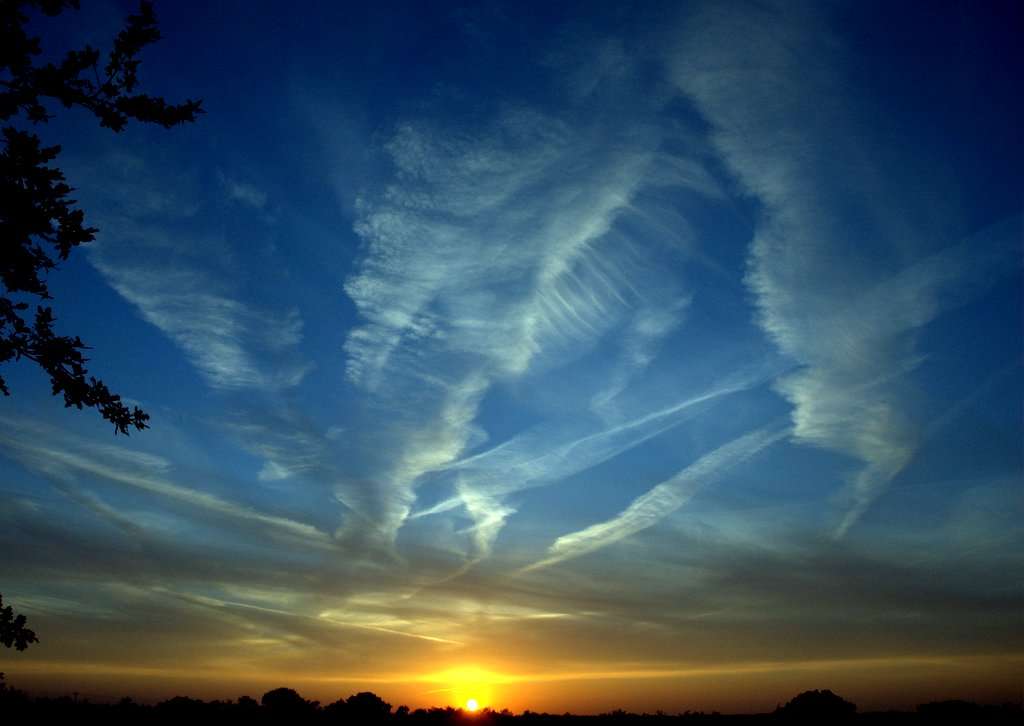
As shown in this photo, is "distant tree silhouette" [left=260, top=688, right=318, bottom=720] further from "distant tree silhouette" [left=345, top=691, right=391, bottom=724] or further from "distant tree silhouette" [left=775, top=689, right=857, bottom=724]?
"distant tree silhouette" [left=775, top=689, right=857, bottom=724]

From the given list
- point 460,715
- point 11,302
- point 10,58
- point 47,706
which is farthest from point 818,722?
point 10,58

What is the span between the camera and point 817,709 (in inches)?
764

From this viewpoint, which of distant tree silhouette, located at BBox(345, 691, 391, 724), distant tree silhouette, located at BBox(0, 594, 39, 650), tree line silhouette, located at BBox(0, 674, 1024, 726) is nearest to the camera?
distant tree silhouette, located at BBox(0, 594, 39, 650)

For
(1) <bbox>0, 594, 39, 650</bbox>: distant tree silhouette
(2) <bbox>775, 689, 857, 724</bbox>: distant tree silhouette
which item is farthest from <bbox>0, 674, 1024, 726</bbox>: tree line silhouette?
(1) <bbox>0, 594, 39, 650</bbox>: distant tree silhouette

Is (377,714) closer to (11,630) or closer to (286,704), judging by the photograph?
(286,704)

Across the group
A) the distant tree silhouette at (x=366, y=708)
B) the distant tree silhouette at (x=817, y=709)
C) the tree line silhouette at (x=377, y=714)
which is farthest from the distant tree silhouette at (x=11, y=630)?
the distant tree silhouette at (x=817, y=709)

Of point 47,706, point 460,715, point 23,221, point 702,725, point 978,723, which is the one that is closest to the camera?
point 23,221

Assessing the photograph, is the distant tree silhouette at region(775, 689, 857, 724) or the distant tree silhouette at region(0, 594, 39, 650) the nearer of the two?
the distant tree silhouette at region(0, 594, 39, 650)

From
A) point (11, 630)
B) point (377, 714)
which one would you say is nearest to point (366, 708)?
point (377, 714)

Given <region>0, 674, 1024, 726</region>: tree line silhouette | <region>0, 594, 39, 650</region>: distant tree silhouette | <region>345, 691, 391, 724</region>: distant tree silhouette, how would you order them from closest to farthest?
<region>0, 594, 39, 650</region>: distant tree silhouette, <region>0, 674, 1024, 726</region>: tree line silhouette, <region>345, 691, 391, 724</region>: distant tree silhouette

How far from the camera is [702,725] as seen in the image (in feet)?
62.4

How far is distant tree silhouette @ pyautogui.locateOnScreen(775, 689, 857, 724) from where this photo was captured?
726 inches

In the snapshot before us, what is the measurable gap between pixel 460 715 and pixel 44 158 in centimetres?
2010

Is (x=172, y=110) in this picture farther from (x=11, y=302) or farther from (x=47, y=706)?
(x=47, y=706)
